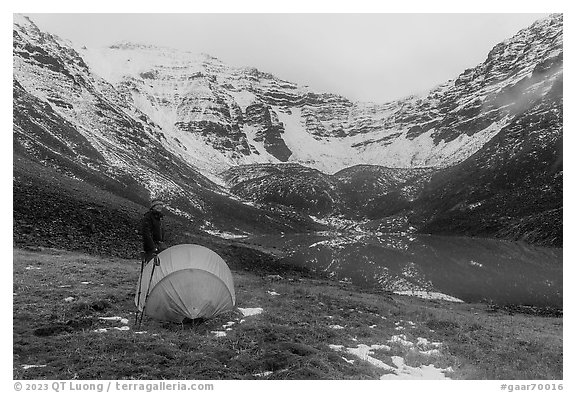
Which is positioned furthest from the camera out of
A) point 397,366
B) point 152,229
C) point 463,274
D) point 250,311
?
point 463,274

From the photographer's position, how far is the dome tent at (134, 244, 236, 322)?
15.6 meters

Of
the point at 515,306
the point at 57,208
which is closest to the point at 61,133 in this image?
the point at 57,208

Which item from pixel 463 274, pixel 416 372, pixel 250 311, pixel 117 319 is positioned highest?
pixel 463 274

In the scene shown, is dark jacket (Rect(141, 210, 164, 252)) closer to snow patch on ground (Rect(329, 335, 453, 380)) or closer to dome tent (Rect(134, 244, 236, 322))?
dome tent (Rect(134, 244, 236, 322))

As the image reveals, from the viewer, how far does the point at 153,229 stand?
15.5 meters

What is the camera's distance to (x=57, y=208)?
143 feet

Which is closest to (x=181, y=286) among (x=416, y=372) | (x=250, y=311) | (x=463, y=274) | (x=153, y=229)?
(x=153, y=229)

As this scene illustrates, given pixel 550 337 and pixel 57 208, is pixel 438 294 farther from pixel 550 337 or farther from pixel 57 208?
pixel 57 208

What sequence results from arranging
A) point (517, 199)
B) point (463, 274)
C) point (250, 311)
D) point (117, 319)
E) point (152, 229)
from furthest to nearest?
point (517, 199) → point (463, 274) → point (250, 311) → point (117, 319) → point (152, 229)

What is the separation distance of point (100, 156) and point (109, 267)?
13376 cm

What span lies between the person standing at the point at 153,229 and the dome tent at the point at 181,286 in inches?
20.0

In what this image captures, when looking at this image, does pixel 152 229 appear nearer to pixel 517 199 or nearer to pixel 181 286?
pixel 181 286

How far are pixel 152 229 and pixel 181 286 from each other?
7.26 ft

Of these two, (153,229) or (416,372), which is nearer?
(416,372)
